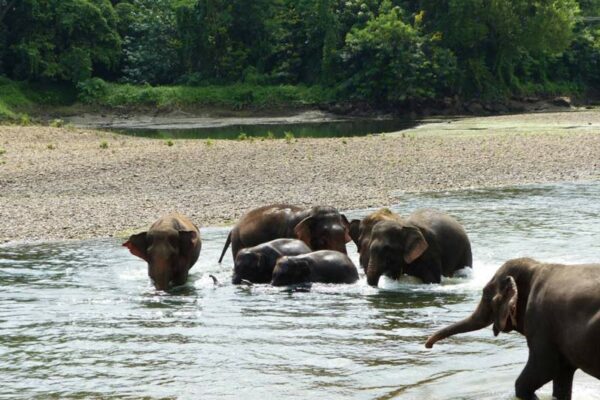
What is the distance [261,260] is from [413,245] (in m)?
2.27

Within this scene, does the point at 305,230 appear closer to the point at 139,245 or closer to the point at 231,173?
the point at 139,245

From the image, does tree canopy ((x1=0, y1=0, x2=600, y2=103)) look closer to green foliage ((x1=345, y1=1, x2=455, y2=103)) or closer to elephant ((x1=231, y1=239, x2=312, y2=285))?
green foliage ((x1=345, y1=1, x2=455, y2=103))

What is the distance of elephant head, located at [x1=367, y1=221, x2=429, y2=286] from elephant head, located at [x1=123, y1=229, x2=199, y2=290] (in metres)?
2.58

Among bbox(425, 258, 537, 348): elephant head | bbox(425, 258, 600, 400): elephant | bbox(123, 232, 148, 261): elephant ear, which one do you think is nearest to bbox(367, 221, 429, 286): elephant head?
bbox(123, 232, 148, 261): elephant ear

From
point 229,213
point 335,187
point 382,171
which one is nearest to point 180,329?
point 229,213

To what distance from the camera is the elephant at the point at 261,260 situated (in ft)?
50.3

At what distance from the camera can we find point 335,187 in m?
26.5

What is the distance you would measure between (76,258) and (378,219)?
554cm

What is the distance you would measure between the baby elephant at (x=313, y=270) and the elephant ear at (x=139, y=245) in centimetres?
182

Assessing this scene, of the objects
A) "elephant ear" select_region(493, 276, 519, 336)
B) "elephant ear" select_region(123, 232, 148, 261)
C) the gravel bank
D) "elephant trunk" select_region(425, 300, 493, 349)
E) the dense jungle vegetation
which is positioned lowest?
the gravel bank

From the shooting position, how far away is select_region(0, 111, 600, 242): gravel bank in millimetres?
22766

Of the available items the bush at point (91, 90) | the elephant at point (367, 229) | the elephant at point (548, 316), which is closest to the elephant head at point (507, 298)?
the elephant at point (548, 316)

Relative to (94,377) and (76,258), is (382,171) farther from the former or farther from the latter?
(94,377)

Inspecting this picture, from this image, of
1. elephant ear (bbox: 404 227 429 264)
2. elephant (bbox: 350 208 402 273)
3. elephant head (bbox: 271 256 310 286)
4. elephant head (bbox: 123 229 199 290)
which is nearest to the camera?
elephant ear (bbox: 404 227 429 264)
